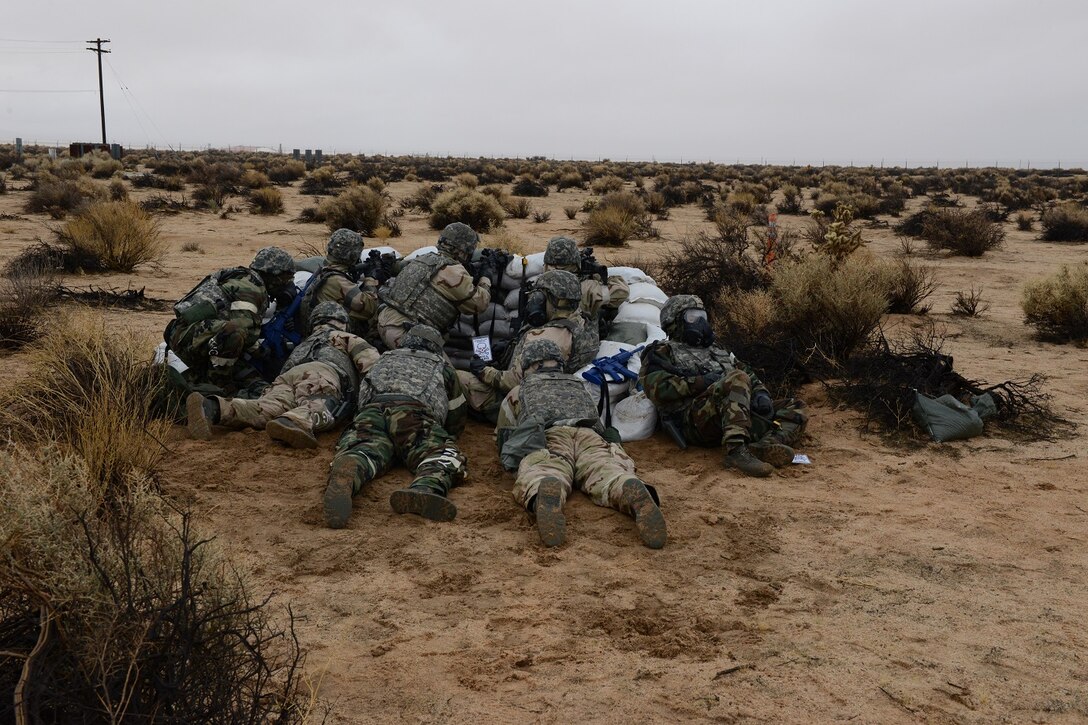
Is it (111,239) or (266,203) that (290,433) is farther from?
(266,203)

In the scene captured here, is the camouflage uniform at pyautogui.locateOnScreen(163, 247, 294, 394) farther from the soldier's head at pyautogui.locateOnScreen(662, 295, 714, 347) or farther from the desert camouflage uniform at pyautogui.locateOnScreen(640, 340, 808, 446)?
the soldier's head at pyautogui.locateOnScreen(662, 295, 714, 347)

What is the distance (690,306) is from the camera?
6.06 metres

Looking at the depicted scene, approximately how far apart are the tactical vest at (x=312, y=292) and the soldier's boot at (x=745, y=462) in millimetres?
3510

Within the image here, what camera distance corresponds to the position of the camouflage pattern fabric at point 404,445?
480 centimetres

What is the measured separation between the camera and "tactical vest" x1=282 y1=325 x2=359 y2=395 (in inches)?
237

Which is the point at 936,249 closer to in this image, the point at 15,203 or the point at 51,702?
the point at 51,702

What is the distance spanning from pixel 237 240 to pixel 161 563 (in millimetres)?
13759

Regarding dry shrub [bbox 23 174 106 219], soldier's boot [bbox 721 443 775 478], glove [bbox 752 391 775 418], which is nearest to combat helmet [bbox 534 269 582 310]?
glove [bbox 752 391 775 418]

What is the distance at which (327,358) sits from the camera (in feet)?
Result: 19.8

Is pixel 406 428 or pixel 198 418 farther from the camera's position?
pixel 198 418

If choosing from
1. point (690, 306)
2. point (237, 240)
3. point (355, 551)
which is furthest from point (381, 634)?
point (237, 240)

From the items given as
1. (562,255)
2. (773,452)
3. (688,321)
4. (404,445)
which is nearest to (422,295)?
(562,255)

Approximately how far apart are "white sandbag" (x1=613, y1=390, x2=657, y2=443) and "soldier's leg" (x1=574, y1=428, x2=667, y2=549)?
0.90 meters

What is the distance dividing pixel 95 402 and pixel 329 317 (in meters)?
2.27
